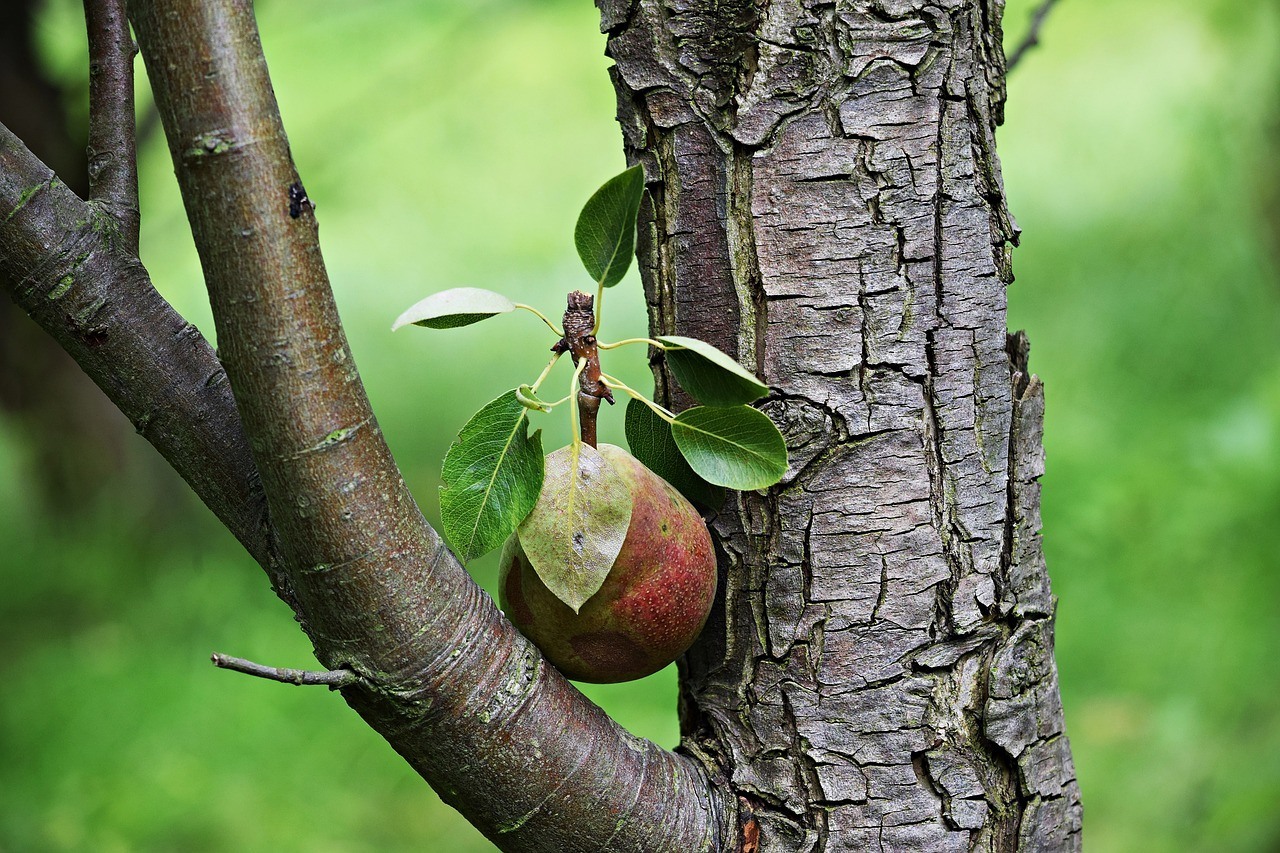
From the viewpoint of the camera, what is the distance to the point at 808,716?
3.14ft

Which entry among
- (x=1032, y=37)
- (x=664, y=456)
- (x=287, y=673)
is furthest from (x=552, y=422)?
(x=287, y=673)

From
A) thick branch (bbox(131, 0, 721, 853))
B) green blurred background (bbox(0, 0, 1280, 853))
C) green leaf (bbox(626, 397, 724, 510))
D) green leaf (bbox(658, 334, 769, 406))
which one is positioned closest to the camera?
thick branch (bbox(131, 0, 721, 853))

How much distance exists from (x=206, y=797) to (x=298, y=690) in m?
0.53

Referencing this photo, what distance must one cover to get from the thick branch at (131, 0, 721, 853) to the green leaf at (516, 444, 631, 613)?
0.06m

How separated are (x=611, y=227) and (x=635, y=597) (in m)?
0.29

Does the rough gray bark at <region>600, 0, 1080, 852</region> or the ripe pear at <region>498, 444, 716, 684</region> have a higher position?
the rough gray bark at <region>600, 0, 1080, 852</region>

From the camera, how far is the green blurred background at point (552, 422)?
2.42 metres

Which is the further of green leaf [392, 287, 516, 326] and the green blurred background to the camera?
the green blurred background

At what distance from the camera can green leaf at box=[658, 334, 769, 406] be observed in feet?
2.68

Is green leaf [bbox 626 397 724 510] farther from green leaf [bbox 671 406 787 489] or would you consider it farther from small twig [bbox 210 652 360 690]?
small twig [bbox 210 652 360 690]

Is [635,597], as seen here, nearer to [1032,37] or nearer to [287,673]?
[287,673]

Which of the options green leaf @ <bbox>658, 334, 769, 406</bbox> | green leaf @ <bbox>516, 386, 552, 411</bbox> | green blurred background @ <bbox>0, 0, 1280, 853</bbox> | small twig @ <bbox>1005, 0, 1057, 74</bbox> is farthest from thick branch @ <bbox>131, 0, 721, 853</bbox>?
green blurred background @ <bbox>0, 0, 1280, 853</bbox>

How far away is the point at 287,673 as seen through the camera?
73 cm

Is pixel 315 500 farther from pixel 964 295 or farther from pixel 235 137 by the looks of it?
pixel 964 295
